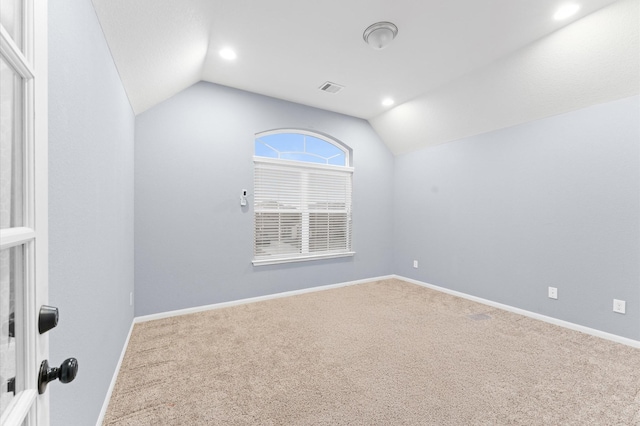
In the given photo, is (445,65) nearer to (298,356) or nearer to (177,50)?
(177,50)

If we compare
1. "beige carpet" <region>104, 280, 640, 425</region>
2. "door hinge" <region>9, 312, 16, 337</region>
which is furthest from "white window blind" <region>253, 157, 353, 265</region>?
"door hinge" <region>9, 312, 16, 337</region>

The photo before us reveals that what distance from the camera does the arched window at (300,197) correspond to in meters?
A: 3.84

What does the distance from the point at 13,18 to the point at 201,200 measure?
292cm

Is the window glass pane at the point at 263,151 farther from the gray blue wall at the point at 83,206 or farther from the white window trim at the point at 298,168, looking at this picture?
the gray blue wall at the point at 83,206

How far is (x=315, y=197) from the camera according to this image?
430cm

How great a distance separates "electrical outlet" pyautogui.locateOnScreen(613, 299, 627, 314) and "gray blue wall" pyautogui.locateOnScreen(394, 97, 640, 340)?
3 centimetres

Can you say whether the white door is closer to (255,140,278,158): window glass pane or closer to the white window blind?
the white window blind

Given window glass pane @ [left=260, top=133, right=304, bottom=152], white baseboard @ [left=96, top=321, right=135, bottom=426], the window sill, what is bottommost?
white baseboard @ [left=96, top=321, right=135, bottom=426]

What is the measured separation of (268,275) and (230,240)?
0.74 metres

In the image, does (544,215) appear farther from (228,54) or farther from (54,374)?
(54,374)

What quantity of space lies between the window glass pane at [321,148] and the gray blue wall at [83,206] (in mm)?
2644

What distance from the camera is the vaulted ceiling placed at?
1988mm

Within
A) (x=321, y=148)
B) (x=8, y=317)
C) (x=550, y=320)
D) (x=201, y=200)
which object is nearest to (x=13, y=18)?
(x=8, y=317)

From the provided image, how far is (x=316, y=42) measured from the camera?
2.61 meters
